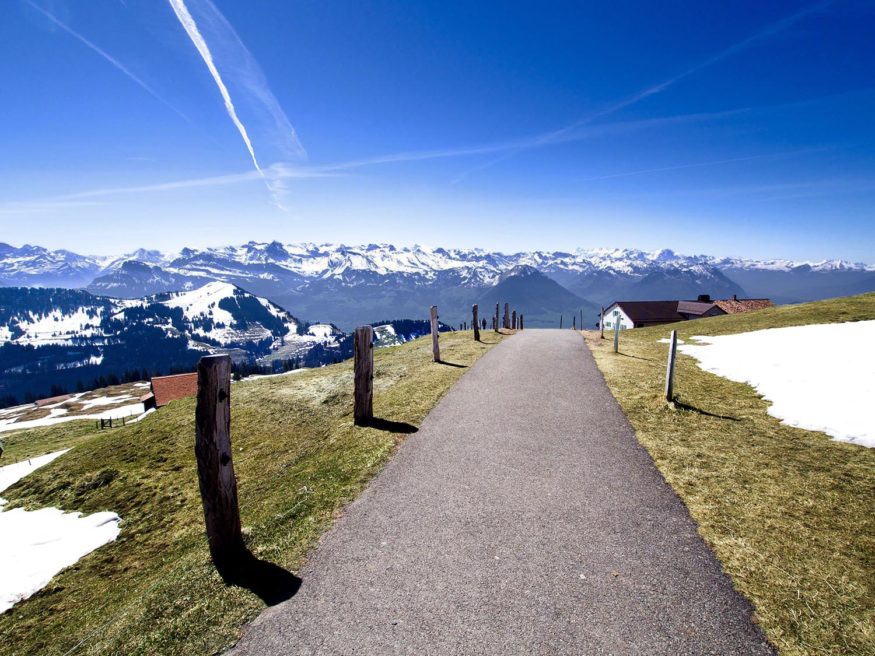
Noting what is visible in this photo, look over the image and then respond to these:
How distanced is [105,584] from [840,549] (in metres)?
13.4

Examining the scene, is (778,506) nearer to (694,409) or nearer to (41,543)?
(694,409)

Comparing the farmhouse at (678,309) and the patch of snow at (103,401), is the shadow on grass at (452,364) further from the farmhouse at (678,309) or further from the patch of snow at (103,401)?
the patch of snow at (103,401)

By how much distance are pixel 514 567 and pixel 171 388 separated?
68471 mm

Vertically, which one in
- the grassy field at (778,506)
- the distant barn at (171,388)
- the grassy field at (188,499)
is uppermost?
the grassy field at (778,506)

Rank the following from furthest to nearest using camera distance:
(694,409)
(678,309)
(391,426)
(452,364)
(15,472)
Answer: (678,309), (452,364), (15,472), (694,409), (391,426)

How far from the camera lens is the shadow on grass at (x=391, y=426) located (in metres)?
10.3

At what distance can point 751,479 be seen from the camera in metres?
7.34

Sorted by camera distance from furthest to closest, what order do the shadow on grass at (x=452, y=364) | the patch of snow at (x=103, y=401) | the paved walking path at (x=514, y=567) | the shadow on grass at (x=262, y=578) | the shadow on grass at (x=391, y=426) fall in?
the patch of snow at (x=103, y=401) < the shadow on grass at (x=452, y=364) < the shadow on grass at (x=391, y=426) < the shadow on grass at (x=262, y=578) < the paved walking path at (x=514, y=567)

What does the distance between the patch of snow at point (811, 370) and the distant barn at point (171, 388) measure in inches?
2543

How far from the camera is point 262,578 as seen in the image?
5.25 m

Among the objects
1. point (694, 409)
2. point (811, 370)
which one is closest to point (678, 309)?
point (811, 370)

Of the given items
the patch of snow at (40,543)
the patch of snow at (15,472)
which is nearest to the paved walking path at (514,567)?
the patch of snow at (40,543)

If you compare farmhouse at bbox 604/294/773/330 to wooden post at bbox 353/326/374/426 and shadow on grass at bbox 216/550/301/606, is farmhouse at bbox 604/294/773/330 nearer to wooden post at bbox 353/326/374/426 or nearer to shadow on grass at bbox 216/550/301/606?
wooden post at bbox 353/326/374/426

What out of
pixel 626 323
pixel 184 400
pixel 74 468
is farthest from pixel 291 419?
pixel 626 323
